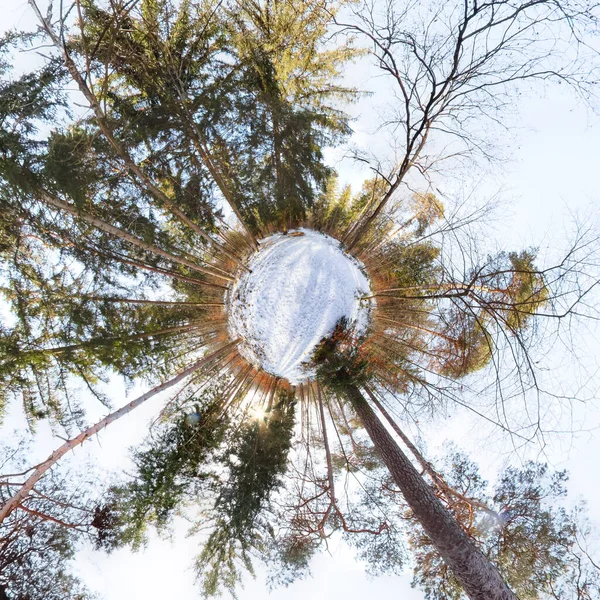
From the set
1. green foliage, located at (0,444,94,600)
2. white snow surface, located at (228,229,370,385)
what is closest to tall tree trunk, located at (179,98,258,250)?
white snow surface, located at (228,229,370,385)

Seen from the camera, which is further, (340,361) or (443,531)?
(340,361)

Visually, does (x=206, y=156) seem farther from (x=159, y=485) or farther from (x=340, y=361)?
(x=159, y=485)

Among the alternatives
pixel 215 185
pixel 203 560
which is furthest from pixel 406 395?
pixel 215 185

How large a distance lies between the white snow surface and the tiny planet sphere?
1252 millimetres

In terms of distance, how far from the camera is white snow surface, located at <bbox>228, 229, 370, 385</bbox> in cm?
559

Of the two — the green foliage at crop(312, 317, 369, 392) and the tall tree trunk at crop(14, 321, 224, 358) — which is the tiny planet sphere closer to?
the tall tree trunk at crop(14, 321, 224, 358)

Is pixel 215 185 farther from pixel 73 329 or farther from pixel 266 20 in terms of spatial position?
pixel 73 329

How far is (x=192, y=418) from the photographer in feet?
18.3

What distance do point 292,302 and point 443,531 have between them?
346 centimetres

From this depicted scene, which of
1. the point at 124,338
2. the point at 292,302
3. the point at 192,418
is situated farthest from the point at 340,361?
the point at 124,338

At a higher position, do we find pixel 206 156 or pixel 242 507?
pixel 206 156

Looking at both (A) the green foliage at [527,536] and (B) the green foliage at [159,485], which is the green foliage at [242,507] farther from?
(A) the green foliage at [527,536]

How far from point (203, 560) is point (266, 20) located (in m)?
7.45

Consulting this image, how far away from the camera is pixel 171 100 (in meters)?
4.62
